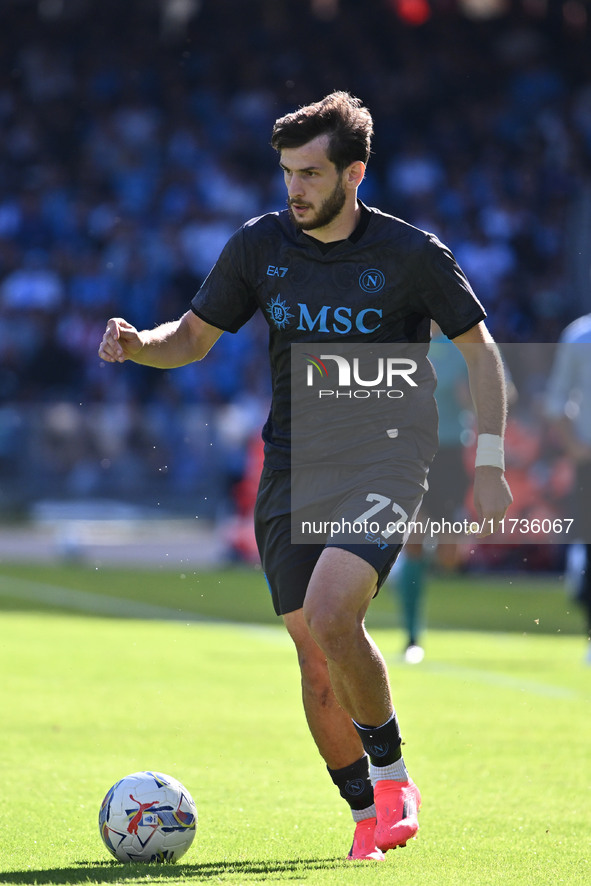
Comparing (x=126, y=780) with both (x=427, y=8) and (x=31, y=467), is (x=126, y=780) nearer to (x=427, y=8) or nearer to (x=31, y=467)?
(x=31, y=467)

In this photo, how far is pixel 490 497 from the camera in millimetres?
4562

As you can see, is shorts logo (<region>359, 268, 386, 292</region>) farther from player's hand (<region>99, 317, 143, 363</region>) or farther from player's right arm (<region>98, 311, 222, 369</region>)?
player's hand (<region>99, 317, 143, 363</region>)

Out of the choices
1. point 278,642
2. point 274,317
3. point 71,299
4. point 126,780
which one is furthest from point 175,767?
point 71,299

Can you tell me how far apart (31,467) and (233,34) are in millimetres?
9976

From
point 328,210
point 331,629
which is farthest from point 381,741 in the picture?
point 328,210

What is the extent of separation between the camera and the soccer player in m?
4.57

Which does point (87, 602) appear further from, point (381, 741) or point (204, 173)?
point (204, 173)

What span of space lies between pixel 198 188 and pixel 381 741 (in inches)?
748

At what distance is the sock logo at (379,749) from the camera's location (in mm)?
4430

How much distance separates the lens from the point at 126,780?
14.9ft

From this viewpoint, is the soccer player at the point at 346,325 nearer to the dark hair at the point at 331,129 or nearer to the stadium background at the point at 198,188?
the dark hair at the point at 331,129

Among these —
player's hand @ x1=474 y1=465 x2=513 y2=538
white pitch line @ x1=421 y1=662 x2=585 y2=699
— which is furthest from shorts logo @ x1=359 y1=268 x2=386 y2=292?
white pitch line @ x1=421 y1=662 x2=585 y2=699

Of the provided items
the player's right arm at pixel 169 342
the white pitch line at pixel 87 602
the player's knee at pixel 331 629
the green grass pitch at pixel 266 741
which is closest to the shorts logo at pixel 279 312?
the player's right arm at pixel 169 342

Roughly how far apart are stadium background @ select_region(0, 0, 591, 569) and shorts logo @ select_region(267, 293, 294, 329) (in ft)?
38.8
